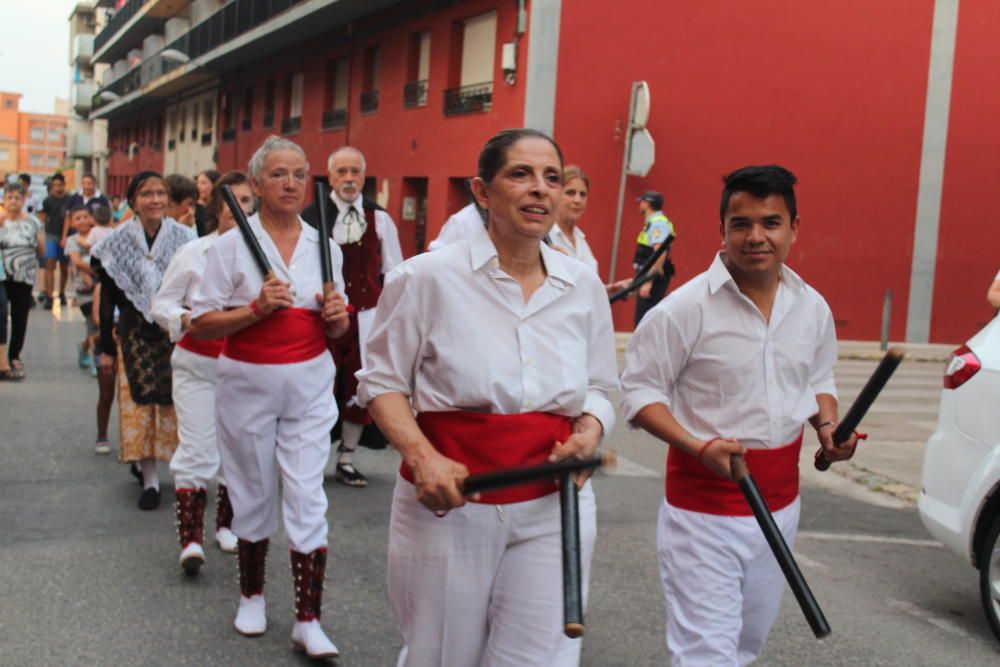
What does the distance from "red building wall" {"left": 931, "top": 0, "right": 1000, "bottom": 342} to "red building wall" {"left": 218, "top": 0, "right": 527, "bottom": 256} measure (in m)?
7.37

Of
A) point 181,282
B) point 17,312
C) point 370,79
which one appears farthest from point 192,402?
point 370,79

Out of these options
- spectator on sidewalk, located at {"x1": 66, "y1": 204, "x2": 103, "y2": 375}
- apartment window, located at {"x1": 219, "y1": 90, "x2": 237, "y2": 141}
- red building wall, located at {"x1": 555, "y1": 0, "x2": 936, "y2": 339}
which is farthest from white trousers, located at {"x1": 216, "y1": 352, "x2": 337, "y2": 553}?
apartment window, located at {"x1": 219, "y1": 90, "x2": 237, "y2": 141}

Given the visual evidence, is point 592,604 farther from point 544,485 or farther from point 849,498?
point 849,498

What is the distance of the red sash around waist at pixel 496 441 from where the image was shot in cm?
293

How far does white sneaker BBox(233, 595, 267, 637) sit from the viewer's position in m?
4.95

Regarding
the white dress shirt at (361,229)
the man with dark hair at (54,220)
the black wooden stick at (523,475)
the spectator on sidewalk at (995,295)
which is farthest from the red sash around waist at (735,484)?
the man with dark hair at (54,220)

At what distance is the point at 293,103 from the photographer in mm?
31344

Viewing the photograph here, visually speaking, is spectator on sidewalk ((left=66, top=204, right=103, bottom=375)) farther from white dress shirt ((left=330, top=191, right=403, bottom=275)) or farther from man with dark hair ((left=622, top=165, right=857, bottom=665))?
man with dark hair ((left=622, top=165, right=857, bottom=665))

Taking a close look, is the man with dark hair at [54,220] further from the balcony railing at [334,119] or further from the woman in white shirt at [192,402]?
the woman in white shirt at [192,402]

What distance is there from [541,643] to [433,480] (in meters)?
0.57

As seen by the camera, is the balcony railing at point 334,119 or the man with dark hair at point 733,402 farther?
the balcony railing at point 334,119

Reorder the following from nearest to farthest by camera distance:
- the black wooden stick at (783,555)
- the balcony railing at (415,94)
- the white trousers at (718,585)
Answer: the black wooden stick at (783,555), the white trousers at (718,585), the balcony railing at (415,94)

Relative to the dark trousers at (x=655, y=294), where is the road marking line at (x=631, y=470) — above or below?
below

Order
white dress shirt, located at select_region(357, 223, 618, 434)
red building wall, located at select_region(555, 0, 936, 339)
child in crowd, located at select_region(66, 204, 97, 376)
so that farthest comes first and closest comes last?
red building wall, located at select_region(555, 0, 936, 339), child in crowd, located at select_region(66, 204, 97, 376), white dress shirt, located at select_region(357, 223, 618, 434)
